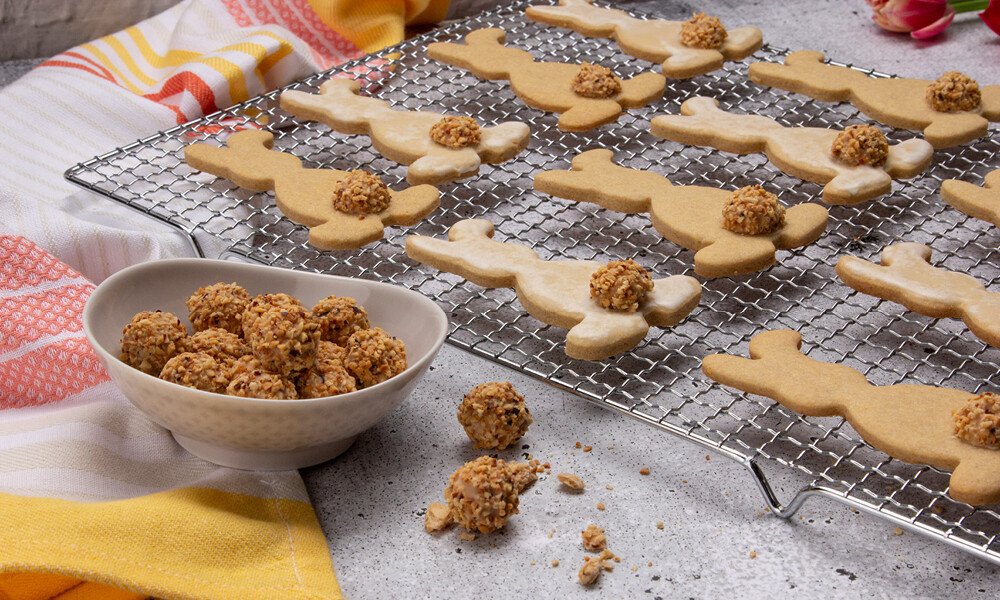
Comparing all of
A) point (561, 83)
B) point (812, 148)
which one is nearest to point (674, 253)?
point (812, 148)

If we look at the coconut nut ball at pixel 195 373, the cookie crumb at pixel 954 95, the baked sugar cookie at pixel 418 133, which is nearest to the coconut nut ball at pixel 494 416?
the coconut nut ball at pixel 195 373

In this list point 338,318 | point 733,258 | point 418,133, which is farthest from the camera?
point 418,133

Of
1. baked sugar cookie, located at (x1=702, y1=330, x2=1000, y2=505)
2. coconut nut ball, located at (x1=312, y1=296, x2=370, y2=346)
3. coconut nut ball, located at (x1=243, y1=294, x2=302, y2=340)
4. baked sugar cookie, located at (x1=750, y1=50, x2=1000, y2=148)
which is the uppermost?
coconut nut ball, located at (x1=243, y1=294, x2=302, y2=340)

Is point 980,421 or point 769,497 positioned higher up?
point 980,421

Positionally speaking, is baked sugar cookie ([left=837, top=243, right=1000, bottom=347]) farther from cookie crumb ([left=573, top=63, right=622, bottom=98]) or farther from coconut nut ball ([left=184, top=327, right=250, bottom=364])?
coconut nut ball ([left=184, top=327, right=250, bottom=364])

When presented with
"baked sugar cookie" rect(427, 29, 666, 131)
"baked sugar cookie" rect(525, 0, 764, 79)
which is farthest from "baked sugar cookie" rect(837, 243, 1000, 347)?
"baked sugar cookie" rect(525, 0, 764, 79)

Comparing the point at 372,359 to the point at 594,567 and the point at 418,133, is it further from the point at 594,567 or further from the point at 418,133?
the point at 418,133
